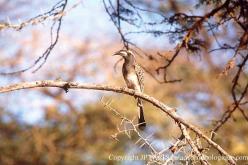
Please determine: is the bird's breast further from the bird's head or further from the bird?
the bird's head

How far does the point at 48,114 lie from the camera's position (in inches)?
432

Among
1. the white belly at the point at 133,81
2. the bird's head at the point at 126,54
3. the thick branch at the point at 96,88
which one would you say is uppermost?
the bird's head at the point at 126,54

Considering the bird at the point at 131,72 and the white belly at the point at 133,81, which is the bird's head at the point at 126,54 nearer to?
the bird at the point at 131,72

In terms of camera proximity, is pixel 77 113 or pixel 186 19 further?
pixel 77 113

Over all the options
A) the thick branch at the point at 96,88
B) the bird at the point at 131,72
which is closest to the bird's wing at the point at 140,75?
the bird at the point at 131,72

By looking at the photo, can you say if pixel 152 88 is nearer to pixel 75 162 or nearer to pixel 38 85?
pixel 75 162

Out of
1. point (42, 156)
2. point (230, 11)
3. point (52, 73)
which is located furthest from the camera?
point (52, 73)

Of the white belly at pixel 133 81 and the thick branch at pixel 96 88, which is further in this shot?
the white belly at pixel 133 81

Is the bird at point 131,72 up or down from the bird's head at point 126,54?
down

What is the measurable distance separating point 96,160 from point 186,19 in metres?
6.91

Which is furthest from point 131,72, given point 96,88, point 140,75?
point 96,88

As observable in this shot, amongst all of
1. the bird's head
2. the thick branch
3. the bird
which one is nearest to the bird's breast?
the bird

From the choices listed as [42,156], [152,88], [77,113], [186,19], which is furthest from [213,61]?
[186,19]

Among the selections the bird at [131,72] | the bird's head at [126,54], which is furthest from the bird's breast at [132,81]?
the bird's head at [126,54]
